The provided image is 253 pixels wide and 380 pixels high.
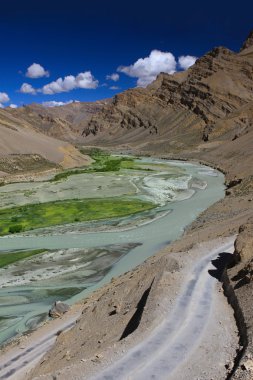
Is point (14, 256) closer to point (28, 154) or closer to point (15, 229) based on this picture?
point (15, 229)

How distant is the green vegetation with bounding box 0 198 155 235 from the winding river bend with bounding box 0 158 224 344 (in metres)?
1.95

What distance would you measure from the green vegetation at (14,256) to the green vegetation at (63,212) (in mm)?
7819

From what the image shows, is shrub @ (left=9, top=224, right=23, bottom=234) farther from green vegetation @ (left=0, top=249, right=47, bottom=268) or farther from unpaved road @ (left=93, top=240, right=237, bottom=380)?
unpaved road @ (left=93, top=240, right=237, bottom=380)

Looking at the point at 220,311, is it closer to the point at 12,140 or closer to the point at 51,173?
the point at 51,173

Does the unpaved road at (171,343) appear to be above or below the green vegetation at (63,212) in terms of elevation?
below

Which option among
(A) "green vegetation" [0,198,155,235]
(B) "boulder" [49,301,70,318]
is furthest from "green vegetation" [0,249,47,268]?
(B) "boulder" [49,301,70,318]

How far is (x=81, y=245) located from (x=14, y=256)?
5.77m

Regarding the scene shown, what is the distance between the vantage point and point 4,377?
64.5 ft

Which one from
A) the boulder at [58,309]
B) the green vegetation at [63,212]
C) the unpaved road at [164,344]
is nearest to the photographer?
the unpaved road at [164,344]

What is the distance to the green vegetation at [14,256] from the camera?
36.0 m

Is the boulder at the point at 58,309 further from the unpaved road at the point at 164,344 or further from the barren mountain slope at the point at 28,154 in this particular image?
the barren mountain slope at the point at 28,154

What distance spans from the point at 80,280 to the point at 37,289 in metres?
3.19

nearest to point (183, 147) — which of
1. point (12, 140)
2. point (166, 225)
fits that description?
point (12, 140)

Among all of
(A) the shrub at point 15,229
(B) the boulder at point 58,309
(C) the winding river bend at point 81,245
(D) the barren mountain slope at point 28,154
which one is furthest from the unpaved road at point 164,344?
(D) the barren mountain slope at point 28,154
